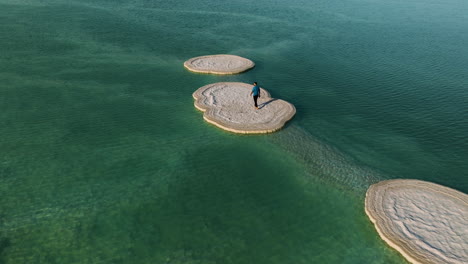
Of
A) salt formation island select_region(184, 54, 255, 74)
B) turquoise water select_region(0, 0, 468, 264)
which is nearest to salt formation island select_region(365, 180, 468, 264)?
turquoise water select_region(0, 0, 468, 264)

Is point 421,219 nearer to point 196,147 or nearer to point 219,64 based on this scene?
point 196,147

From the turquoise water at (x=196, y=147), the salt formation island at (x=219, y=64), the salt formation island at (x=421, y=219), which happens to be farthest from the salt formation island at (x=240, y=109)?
the salt formation island at (x=421, y=219)

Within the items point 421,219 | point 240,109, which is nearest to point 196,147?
point 240,109

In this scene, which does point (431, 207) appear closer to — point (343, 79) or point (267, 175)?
point (267, 175)

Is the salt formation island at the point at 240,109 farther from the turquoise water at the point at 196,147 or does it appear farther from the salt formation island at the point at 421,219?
the salt formation island at the point at 421,219

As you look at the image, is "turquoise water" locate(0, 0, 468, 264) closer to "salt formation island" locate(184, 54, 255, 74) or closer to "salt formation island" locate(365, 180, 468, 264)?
"salt formation island" locate(365, 180, 468, 264)


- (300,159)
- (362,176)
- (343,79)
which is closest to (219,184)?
(300,159)

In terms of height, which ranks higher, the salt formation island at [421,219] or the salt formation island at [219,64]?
the salt formation island at [219,64]
